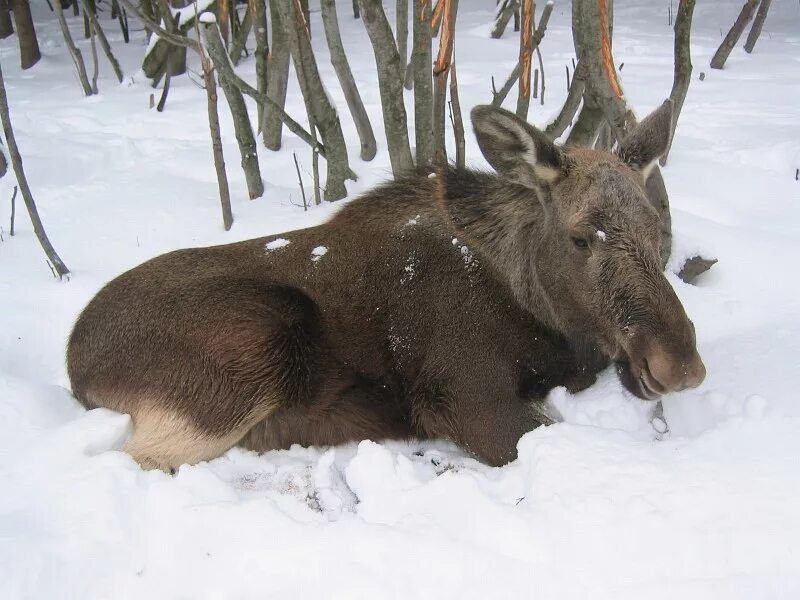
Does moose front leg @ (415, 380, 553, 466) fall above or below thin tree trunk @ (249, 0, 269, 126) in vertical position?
below

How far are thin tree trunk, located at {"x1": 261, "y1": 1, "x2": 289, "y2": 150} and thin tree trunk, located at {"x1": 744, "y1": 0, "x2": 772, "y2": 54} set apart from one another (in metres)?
6.56

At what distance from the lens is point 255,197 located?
20.6ft

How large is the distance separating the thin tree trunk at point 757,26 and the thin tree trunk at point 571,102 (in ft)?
18.3

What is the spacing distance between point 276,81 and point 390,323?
433 cm

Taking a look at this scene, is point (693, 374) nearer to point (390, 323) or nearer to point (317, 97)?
point (390, 323)

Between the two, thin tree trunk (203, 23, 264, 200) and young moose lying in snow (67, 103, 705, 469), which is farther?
thin tree trunk (203, 23, 264, 200)

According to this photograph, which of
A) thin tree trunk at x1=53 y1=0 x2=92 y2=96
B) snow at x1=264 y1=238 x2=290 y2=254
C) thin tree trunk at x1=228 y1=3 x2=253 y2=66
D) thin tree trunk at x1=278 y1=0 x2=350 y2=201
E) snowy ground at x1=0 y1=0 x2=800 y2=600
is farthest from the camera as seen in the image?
thin tree trunk at x1=53 y1=0 x2=92 y2=96

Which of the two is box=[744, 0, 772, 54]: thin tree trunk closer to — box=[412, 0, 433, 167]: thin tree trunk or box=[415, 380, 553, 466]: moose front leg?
box=[412, 0, 433, 167]: thin tree trunk

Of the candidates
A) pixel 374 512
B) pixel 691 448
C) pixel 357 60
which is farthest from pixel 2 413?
pixel 357 60

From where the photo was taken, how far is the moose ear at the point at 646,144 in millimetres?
3543

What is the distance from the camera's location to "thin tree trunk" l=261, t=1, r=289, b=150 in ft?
22.6

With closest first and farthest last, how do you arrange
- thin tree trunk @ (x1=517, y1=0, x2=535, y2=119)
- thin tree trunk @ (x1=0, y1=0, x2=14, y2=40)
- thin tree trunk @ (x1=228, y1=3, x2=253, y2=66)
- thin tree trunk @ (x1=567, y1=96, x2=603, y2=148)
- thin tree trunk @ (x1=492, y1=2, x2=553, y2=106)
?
thin tree trunk @ (x1=517, y1=0, x2=535, y2=119), thin tree trunk @ (x1=567, y1=96, x2=603, y2=148), thin tree trunk @ (x1=492, y1=2, x2=553, y2=106), thin tree trunk @ (x1=228, y1=3, x2=253, y2=66), thin tree trunk @ (x1=0, y1=0, x2=14, y2=40)

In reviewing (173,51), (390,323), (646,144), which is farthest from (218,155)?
(173,51)

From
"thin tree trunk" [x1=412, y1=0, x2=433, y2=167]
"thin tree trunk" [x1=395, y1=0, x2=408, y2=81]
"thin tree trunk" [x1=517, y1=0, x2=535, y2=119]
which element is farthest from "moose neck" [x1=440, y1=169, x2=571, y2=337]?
"thin tree trunk" [x1=395, y1=0, x2=408, y2=81]
